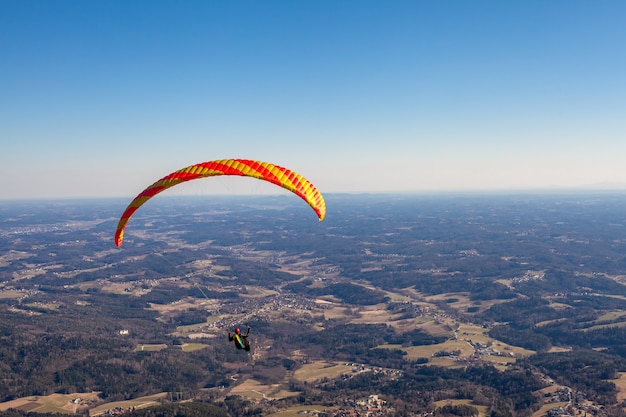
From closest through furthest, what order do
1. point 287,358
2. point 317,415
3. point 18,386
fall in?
point 317,415 → point 18,386 → point 287,358

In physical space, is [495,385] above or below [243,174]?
below

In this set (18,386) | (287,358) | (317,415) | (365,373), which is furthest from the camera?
(287,358)

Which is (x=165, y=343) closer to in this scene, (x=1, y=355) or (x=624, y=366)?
(x=1, y=355)

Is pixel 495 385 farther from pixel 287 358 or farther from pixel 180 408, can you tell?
pixel 180 408

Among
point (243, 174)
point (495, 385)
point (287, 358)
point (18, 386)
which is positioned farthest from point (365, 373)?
point (243, 174)

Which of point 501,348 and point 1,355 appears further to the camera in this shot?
point 501,348

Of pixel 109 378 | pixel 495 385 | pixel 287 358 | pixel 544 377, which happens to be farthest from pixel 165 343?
pixel 544 377
